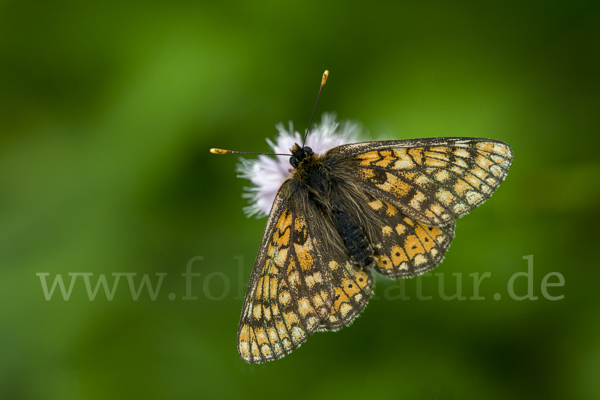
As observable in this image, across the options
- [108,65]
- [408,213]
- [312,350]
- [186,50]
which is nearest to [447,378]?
[312,350]

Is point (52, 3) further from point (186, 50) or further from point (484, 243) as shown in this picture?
point (484, 243)

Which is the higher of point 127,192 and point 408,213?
point 127,192

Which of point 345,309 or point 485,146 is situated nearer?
point 485,146

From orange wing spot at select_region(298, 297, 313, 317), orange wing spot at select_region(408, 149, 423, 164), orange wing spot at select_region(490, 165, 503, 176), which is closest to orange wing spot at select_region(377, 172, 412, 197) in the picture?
orange wing spot at select_region(408, 149, 423, 164)

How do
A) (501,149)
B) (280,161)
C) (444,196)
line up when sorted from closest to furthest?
(501,149) → (444,196) → (280,161)

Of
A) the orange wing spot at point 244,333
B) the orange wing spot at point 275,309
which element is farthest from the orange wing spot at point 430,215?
the orange wing spot at point 244,333

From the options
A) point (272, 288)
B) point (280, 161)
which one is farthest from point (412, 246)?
point (280, 161)

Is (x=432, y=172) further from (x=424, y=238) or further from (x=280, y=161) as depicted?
(x=280, y=161)

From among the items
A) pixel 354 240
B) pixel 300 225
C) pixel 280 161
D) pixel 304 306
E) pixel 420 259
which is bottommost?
pixel 304 306
